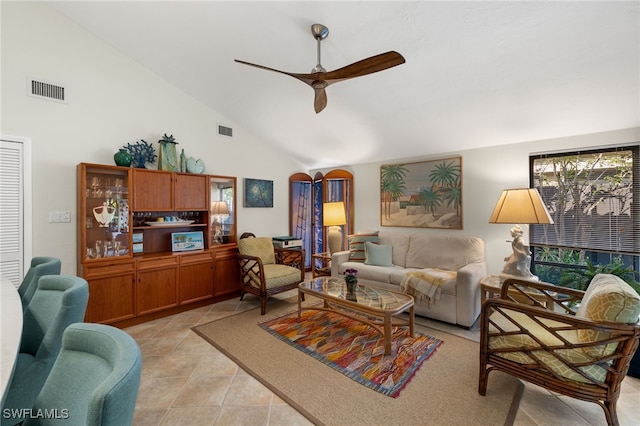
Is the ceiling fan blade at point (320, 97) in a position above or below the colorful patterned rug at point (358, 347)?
above

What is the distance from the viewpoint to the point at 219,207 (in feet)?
13.9

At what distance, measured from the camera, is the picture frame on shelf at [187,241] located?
12.4ft

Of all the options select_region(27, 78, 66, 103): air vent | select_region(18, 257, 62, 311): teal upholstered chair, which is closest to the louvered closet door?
select_region(27, 78, 66, 103): air vent

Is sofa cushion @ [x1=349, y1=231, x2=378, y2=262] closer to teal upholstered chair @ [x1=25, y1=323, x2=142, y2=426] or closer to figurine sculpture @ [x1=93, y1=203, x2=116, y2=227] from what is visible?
figurine sculpture @ [x1=93, y1=203, x2=116, y2=227]

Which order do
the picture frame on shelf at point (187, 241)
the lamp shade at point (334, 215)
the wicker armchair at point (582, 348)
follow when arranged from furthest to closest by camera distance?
1. the lamp shade at point (334, 215)
2. the picture frame on shelf at point (187, 241)
3. the wicker armchair at point (582, 348)

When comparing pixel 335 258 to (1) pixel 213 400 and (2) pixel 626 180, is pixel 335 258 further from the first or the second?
(2) pixel 626 180

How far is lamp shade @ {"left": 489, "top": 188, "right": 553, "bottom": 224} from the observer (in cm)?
280

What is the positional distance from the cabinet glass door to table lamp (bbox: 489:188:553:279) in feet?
13.9

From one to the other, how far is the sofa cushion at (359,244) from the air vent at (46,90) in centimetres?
408

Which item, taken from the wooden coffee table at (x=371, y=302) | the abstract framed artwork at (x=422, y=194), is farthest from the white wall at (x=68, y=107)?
the abstract framed artwork at (x=422, y=194)

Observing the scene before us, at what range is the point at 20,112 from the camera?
9.23 ft

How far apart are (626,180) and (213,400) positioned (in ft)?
14.6

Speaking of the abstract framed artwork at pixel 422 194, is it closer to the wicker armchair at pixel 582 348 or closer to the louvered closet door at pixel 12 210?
the wicker armchair at pixel 582 348

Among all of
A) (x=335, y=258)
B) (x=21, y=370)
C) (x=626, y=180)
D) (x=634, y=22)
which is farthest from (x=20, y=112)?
(x=626, y=180)
